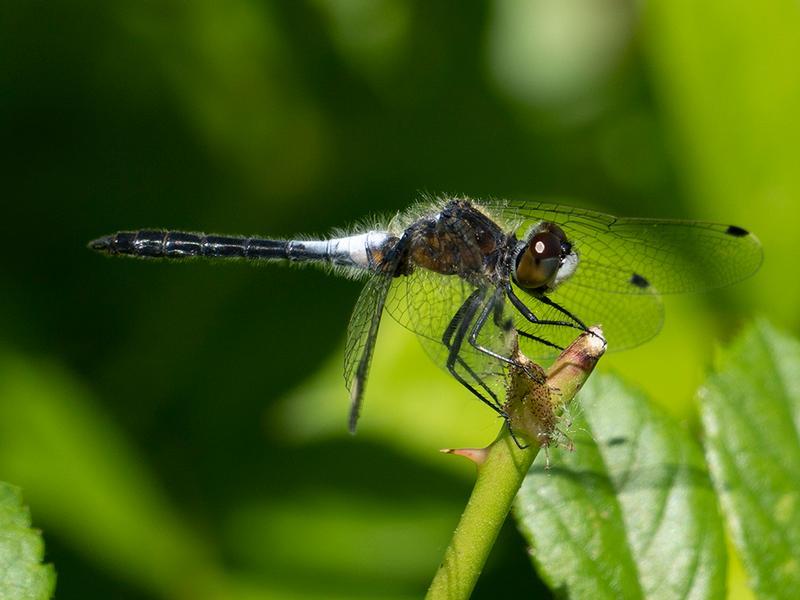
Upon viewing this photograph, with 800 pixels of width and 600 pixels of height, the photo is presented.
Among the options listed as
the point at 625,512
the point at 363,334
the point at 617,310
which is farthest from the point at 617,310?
the point at 625,512

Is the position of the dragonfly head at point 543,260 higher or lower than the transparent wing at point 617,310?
lower

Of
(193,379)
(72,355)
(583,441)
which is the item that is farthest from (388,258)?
(72,355)

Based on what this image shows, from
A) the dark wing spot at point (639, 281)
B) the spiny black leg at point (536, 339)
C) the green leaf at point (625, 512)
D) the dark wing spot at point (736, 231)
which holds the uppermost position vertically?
the dark wing spot at point (736, 231)

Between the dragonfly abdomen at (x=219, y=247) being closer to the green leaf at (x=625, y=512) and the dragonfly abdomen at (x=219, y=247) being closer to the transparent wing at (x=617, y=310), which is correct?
the transparent wing at (x=617, y=310)

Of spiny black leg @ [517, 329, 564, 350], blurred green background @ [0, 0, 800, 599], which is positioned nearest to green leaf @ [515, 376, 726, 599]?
spiny black leg @ [517, 329, 564, 350]

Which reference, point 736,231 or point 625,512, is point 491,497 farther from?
point 736,231

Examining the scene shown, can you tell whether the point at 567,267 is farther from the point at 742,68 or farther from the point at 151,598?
the point at 151,598

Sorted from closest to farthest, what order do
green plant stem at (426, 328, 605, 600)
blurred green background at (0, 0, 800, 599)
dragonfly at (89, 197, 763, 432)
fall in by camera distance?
green plant stem at (426, 328, 605, 600) → dragonfly at (89, 197, 763, 432) → blurred green background at (0, 0, 800, 599)

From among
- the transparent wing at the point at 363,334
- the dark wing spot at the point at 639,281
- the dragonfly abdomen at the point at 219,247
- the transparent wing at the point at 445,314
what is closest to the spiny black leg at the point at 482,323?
the transparent wing at the point at 445,314

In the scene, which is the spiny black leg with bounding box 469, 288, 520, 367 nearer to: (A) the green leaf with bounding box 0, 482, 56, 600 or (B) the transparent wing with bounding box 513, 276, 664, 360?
(B) the transparent wing with bounding box 513, 276, 664, 360
